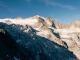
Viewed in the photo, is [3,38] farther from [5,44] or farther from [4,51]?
[4,51]

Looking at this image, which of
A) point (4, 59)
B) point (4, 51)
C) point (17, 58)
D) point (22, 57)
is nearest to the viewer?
point (4, 59)

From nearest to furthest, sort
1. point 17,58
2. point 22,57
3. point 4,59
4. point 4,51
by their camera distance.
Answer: point 4,59
point 4,51
point 17,58
point 22,57

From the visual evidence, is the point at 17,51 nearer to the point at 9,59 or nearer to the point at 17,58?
the point at 17,58

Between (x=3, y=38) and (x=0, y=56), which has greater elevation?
(x=3, y=38)

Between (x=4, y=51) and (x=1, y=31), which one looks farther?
(x=1, y=31)

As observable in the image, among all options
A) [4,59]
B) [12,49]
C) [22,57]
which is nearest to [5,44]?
[12,49]

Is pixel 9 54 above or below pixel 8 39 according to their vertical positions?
below

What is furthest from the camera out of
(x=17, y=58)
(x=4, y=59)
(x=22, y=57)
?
(x=22, y=57)

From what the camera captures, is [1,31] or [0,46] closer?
[0,46]

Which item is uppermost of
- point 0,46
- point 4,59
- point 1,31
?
point 1,31
